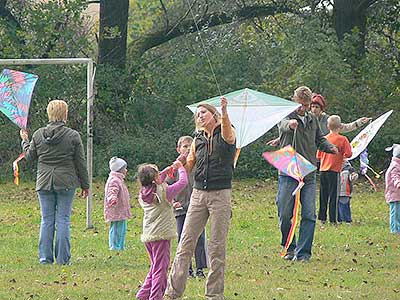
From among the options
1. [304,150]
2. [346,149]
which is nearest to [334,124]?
[346,149]

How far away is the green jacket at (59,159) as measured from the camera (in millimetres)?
11641

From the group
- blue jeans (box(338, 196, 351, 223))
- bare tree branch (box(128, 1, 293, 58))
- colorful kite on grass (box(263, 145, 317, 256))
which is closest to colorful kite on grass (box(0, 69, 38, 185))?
colorful kite on grass (box(263, 145, 317, 256))

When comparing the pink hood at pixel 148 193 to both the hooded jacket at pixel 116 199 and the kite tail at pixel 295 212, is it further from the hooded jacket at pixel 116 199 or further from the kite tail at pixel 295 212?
the hooded jacket at pixel 116 199

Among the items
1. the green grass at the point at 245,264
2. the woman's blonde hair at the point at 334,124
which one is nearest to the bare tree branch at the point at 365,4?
the green grass at the point at 245,264

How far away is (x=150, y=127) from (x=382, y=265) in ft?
46.4

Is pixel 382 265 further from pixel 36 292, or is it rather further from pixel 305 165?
pixel 36 292

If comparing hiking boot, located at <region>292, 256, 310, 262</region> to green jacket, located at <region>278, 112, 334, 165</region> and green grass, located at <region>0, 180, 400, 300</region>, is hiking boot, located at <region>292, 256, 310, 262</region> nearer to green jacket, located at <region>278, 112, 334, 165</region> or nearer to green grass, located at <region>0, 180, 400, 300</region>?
green grass, located at <region>0, 180, 400, 300</region>

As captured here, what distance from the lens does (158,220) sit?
31.0 feet

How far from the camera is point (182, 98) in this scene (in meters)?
25.9

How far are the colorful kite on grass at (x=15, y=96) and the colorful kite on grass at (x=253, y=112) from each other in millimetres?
3184

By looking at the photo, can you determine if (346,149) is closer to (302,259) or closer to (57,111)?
(302,259)

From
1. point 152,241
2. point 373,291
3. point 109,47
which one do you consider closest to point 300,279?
point 373,291

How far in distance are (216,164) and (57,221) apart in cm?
301

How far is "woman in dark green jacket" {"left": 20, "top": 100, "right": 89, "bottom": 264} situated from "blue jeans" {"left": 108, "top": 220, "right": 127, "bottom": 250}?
1.23 metres
